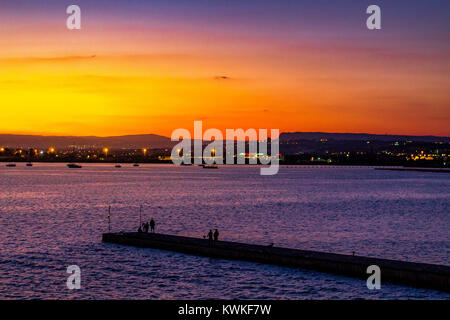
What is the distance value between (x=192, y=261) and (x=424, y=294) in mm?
15475

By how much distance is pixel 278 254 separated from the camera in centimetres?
3681

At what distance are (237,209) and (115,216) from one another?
18.9m

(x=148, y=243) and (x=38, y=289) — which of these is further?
(x=148, y=243)

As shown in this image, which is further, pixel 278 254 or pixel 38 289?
pixel 278 254

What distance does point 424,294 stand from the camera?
29375 mm

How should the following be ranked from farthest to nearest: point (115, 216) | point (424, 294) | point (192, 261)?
point (115, 216) → point (192, 261) → point (424, 294)

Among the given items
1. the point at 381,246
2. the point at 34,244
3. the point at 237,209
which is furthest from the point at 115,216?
the point at 381,246

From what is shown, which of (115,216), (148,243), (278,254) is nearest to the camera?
(278,254)
